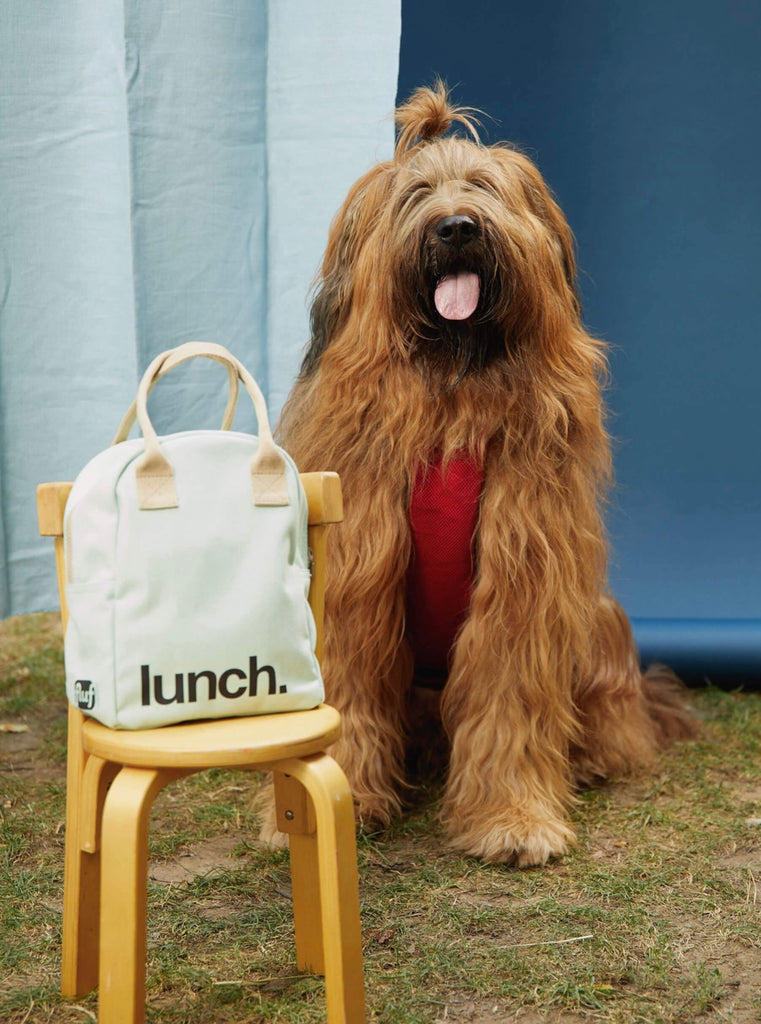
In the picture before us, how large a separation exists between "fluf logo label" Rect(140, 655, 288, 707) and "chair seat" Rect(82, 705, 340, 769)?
4cm

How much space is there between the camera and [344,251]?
2352 millimetres

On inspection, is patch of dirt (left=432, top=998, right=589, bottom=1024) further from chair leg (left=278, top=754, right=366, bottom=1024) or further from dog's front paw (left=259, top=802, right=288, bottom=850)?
dog's front paw (left=259, top=802, right=288, bottom=850)

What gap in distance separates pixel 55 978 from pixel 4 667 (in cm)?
210

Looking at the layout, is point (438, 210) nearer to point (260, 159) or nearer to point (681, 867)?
point (260, 159)

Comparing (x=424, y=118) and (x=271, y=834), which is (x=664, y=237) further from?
(x=271, y=834)

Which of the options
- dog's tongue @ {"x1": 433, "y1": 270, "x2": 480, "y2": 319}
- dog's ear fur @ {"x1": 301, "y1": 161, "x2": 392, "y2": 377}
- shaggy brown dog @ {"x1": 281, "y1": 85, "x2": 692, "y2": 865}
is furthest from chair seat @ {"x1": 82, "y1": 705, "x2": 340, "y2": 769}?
dog's ear fur @ {"x1": 301, "y1": 161, "x2": 392, "y2": 377}

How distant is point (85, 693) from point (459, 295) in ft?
3.31

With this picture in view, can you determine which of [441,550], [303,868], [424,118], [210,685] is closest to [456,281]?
[424,118]

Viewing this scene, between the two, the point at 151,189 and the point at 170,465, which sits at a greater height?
the point at 151,189

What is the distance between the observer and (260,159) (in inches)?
112

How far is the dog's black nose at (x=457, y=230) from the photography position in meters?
2.12

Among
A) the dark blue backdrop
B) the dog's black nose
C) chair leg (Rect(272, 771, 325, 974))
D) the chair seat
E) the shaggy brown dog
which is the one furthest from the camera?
the dark blue backdrop

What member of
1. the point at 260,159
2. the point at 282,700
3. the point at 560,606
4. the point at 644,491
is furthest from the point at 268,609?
the point at 644,491

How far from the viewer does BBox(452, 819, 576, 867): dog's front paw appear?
2.36 metres
